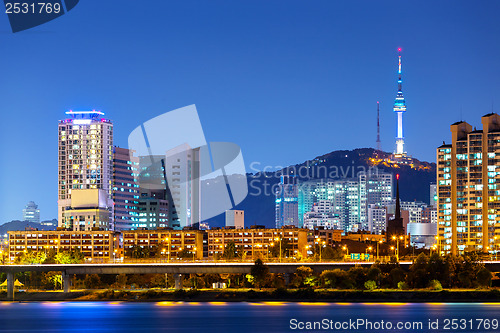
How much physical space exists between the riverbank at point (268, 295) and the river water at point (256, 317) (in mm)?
2119

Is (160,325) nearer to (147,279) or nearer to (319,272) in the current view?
(319,272)

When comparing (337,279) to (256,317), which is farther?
(337,279)

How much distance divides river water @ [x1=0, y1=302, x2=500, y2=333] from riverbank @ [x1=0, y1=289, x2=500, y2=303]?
2119mm

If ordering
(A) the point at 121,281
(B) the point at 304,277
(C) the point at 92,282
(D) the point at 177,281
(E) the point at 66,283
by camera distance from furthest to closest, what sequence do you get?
1. (A) the point at 121,281
2. (C) the point at 92,282
3. (E) the point at 66,283
4. (D) the point at 177,281
5. (B) the point at 304,277

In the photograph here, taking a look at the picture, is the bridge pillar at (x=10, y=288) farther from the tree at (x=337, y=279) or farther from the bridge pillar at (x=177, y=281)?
the tree at (x=337, y=279)

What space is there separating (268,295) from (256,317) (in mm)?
23640

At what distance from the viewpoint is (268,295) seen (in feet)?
449

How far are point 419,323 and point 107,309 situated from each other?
44.0 meters

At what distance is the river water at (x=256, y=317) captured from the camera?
102 metres

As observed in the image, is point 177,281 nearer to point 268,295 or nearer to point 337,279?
point 268,295

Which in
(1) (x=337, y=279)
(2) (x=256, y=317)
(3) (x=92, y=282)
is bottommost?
(2) (x=256, y=317)

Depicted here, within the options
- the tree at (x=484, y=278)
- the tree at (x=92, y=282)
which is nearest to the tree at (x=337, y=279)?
the tree at (x=484, y=278)

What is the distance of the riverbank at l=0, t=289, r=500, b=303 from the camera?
12950 cm

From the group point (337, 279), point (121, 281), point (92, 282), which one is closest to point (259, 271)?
point (337, 279)
